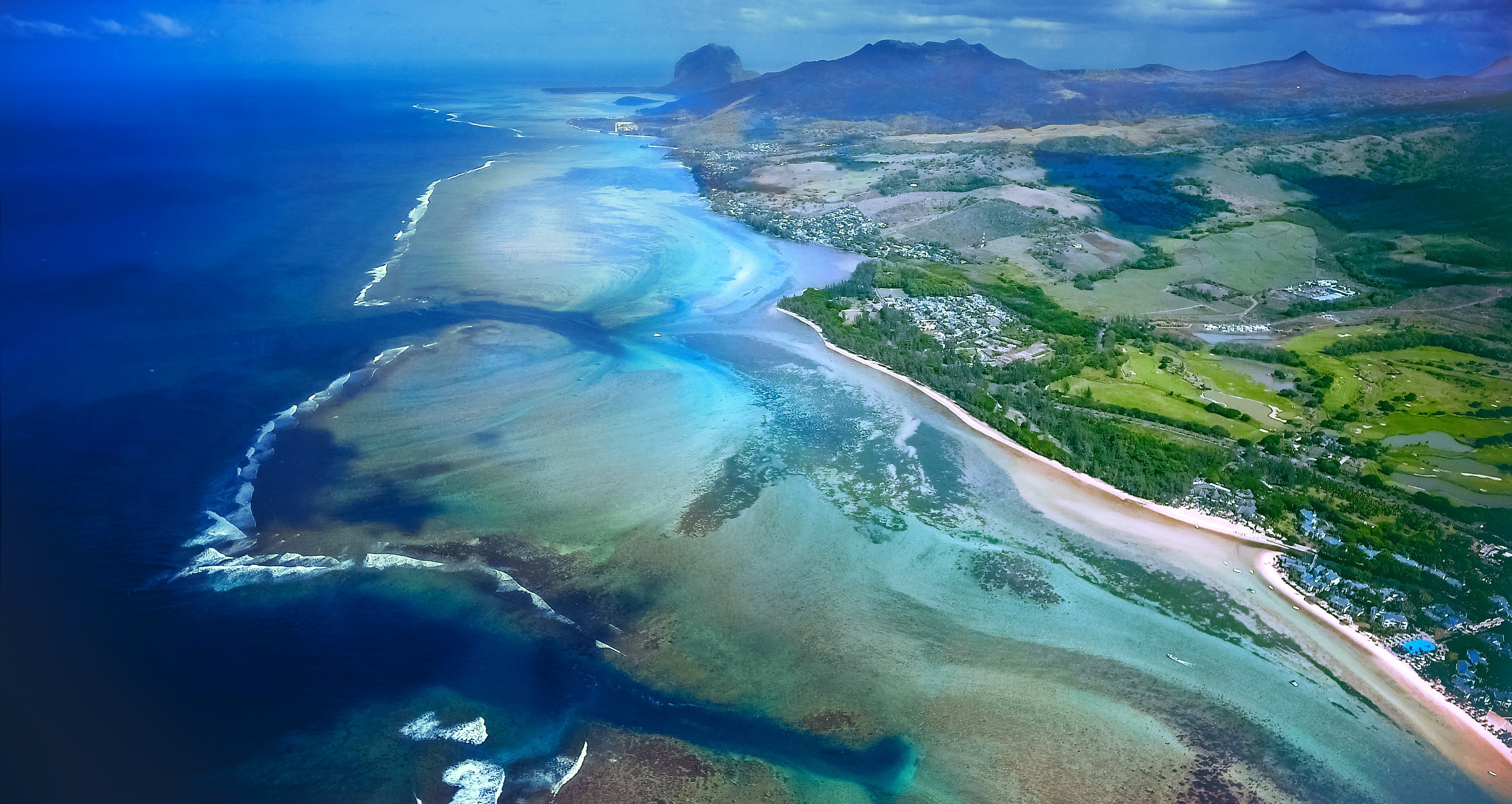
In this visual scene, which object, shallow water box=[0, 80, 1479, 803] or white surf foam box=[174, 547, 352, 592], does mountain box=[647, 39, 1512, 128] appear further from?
white surf foam box=[174, 547, 352, 592]

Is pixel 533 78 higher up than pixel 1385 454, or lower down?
higher up

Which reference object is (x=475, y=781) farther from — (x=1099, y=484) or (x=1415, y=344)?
(x=1415, y=344)

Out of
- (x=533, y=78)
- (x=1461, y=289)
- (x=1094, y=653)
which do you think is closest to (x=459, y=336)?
(x=1094, y=653)

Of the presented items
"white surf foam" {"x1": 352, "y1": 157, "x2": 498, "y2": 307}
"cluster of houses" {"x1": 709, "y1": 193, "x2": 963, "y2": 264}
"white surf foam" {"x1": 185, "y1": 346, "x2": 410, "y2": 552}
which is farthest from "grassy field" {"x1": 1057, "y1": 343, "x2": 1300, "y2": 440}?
"white surf foam" {"x1": 352, "y1": 157, "x2": 498, "y2": 307}

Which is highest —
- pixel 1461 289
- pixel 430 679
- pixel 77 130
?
pixel 77 130

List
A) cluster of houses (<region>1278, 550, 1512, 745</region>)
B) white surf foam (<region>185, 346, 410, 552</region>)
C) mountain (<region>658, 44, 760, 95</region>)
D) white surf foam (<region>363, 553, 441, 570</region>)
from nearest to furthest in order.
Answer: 1. cluster of houses (<region>1278, 550, 1512, 745</region>)
2. white surf foam (<region>363, 553, 441, 570</region>)
3. white surf foam (<region>185, 346, 410, 552</region>)
4. mountain (<region>658, 44, 760, 95</region>)

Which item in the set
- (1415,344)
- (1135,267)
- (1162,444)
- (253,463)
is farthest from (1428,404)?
(253,463)

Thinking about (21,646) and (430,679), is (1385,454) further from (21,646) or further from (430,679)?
(21,646)
